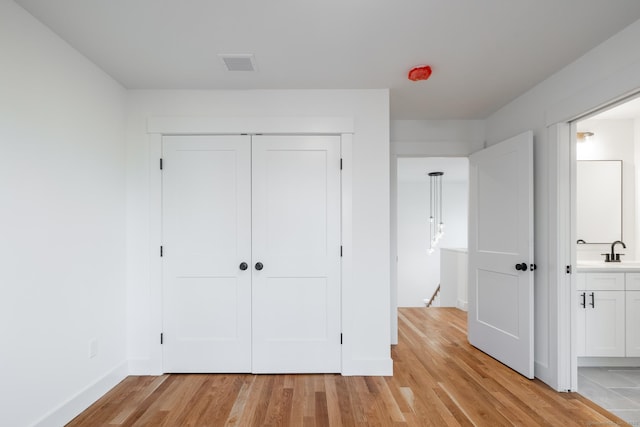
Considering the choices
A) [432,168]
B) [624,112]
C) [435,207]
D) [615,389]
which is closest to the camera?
[615,389]

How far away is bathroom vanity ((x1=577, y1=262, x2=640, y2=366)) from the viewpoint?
289cm

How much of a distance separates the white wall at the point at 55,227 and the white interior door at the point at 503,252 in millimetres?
3354

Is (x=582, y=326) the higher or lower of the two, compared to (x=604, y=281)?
lower

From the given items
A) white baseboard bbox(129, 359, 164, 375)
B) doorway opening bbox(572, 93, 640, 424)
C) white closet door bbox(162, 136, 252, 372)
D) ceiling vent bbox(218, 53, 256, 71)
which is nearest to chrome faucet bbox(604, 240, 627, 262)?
doorway opening bbox(572, 93, 640, 424)

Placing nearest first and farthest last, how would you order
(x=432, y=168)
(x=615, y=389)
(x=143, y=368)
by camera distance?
(x=615, y=389)
(x=143, y=368)
(x=432, y=168)

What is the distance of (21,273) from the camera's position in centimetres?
180

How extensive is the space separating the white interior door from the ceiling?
74cm

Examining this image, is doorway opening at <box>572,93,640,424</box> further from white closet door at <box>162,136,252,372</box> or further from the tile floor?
white closet door at <box>162,136,252,372</box>

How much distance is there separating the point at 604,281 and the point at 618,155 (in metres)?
1.46

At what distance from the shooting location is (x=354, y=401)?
233 cm

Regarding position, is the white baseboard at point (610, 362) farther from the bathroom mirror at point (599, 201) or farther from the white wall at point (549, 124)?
the bathroom mirror at point (599, 201)

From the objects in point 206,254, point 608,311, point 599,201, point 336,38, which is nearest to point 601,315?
point 608,311

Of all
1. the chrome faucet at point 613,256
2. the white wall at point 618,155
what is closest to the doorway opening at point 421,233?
the white wall at point 618,155

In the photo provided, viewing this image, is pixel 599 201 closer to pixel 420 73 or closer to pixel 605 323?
pixel 605 323
